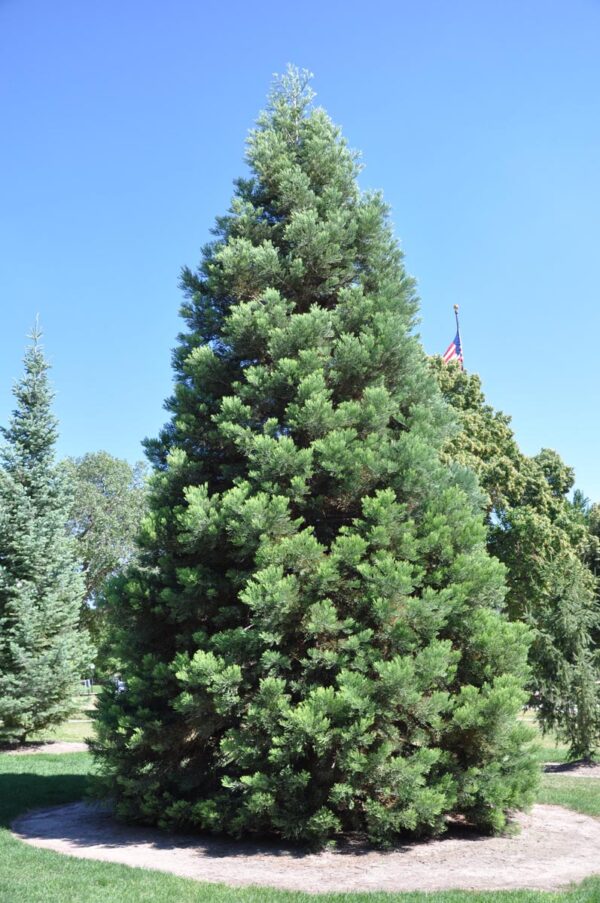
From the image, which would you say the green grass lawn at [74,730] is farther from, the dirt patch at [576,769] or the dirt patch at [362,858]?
the dirt patch at [576,769]

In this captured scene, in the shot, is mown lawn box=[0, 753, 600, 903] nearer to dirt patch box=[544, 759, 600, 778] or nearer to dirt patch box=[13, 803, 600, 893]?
dirt patch box=[13, 803, 600, 893]

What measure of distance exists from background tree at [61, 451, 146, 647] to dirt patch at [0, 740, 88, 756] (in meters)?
16.8

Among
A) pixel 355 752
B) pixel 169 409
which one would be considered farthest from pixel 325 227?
pixel 355 752

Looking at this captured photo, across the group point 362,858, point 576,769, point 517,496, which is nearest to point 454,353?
point 517,496

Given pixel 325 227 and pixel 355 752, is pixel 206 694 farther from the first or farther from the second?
pixel 325 227

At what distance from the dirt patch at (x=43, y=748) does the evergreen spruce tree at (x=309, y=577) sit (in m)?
10.8

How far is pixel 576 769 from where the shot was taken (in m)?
13.0

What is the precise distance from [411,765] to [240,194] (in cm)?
760

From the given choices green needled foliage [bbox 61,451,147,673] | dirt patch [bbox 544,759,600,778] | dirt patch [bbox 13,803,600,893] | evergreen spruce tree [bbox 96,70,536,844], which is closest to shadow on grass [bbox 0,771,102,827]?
dirt patch [bbox 13,803,600,893]

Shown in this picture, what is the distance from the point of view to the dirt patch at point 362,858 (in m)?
5.72

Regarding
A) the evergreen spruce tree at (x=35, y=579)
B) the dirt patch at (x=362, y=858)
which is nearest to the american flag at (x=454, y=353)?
the evergreen spruce tree at (x=35, y=579)

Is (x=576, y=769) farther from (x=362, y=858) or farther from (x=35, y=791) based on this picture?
(x=35, y=791)

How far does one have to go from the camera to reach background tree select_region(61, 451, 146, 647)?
3622cm

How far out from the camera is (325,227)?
8.92 metres
